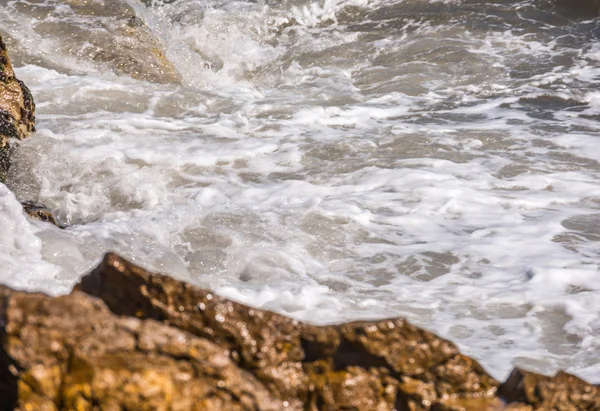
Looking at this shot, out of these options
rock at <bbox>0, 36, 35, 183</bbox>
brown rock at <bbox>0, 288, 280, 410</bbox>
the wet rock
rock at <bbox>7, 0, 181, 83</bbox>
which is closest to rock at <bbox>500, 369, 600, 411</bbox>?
brown rock at <bbox>0, 288, 280, 410</bbox>

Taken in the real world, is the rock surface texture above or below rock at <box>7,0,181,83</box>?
above

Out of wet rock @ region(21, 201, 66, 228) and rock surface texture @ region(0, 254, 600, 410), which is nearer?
rock surface texture @ region(0, 254, 600, 410)

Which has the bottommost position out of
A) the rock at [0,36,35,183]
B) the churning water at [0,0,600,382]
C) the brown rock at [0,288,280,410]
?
the churning water at [0,0,600,382]

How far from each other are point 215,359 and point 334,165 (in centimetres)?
400

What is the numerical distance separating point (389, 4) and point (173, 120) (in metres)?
5.28

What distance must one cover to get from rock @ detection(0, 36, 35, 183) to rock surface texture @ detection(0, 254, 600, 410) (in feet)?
10.1

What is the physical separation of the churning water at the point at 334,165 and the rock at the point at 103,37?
29mm

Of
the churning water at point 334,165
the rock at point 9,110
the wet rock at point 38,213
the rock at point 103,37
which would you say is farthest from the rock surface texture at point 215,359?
the rock at point 103,37

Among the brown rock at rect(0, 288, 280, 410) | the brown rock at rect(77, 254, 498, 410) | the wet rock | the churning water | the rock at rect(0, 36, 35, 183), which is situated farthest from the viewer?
the rock at rect(0, 36, 35, 183)

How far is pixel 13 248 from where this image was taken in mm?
3596

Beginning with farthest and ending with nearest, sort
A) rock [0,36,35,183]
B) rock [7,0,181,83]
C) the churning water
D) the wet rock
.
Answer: rock [7,0,181,83] → rock [0,36,35,183] → the wet rock → the churning water

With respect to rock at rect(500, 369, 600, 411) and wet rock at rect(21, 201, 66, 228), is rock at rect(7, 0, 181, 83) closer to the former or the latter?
wet rock at rect(21, 201, 66, 228)

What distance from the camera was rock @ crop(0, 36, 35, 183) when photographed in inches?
193

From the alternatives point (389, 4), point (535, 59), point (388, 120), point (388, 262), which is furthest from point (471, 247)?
point (389, 4)
